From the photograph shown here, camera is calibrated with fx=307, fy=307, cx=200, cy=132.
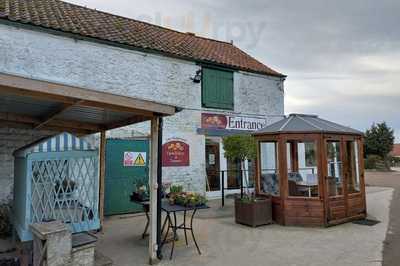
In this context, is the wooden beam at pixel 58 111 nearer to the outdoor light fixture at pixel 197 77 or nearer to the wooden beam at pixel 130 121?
the wooden beam at pixel 130 121

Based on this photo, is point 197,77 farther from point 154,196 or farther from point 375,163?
point 375,163

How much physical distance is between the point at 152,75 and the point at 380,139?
24.4 metres

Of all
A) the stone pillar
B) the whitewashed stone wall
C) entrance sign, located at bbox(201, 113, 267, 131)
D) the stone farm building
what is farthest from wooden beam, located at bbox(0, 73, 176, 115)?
entrance sign, located at bbox(201, 113, 267, 131)

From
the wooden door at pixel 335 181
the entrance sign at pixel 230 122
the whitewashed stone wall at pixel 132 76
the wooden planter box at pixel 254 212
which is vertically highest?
the whitewashed stone wall at pixel 132 76

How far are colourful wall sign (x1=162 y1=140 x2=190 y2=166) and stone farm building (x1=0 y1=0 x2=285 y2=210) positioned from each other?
3 cm

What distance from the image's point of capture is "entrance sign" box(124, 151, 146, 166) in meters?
8.37

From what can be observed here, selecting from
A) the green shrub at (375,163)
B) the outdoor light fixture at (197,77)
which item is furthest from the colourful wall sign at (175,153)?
the green shrub at (375,163)

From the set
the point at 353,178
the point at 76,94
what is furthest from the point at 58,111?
the point at 353,178

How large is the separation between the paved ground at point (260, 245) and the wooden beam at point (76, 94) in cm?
224

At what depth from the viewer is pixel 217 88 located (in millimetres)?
10672

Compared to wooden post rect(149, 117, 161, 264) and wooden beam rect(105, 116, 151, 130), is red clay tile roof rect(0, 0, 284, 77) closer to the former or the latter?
wooden beam rect(105, 116, 151, 130)

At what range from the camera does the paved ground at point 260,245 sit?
4508mm

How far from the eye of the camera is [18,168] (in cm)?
491

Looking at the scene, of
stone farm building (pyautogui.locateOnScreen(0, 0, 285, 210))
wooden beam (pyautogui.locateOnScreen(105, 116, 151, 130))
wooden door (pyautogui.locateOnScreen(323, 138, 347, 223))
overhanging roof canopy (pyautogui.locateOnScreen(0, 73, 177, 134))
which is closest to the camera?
overhanging roof canopy (pyautogui.locateOnScreen(0, 73, 177, 134))
